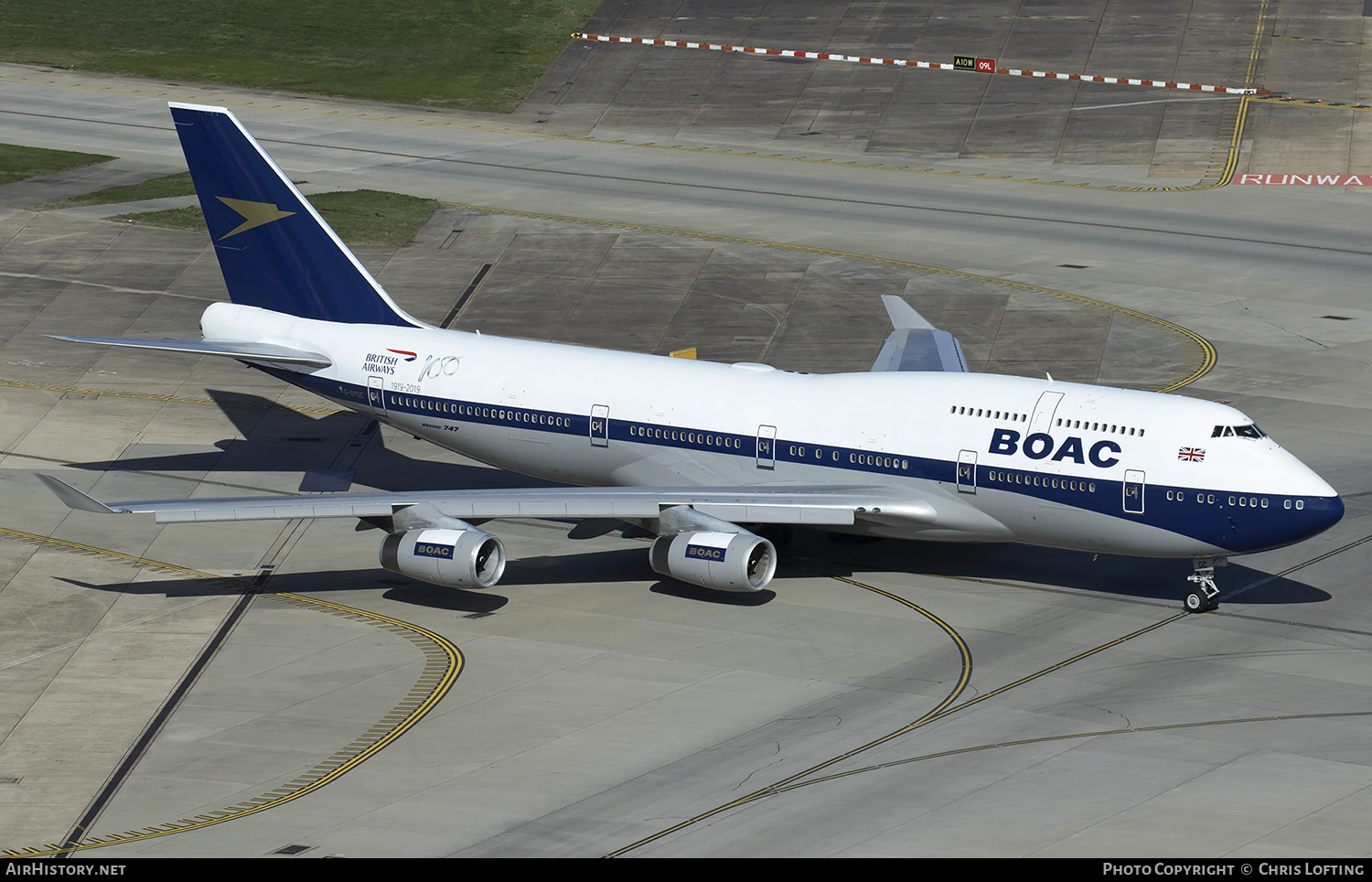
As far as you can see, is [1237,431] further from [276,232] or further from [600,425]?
[276,232]

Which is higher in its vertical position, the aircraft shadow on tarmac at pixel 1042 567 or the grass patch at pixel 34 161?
the aircraft shadow on tarmac at pixel 1042 567

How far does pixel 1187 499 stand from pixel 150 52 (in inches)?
3470

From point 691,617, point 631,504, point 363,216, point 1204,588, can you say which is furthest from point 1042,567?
point 363,216

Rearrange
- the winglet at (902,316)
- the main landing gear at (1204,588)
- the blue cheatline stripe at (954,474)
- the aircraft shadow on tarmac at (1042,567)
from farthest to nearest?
the winglet at (902,316) → the aircraft shadow on tarmac at (1042,567) → the main landing gear at (1204,588) → the blue cheatline stripe at (954,474)

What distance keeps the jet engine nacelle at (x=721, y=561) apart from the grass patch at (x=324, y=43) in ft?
204

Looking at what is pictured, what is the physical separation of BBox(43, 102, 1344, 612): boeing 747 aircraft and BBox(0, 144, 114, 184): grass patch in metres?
37.8

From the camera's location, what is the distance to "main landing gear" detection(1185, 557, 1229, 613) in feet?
141

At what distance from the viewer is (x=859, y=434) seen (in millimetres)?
45531

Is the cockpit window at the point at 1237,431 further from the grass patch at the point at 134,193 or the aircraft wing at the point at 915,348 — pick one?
the grass patch at the point at 134,193

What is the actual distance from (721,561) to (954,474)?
6609 millimetres

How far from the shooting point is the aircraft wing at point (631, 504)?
43750 mm

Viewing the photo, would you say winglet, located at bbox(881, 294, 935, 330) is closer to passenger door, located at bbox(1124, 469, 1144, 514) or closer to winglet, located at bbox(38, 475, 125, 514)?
passenger door, located at bbox(1124, 469, 1144, 514)

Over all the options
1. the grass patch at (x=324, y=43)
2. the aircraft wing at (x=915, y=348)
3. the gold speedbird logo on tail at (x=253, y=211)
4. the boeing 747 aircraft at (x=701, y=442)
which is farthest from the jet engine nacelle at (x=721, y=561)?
the grass patch at (x=324, y=43)

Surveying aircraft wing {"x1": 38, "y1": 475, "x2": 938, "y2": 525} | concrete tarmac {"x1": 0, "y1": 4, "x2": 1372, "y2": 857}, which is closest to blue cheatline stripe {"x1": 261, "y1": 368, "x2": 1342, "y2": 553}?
aircraft wing {"x1": 38, "y1": 475, "x2": 938, "y2": 525}
